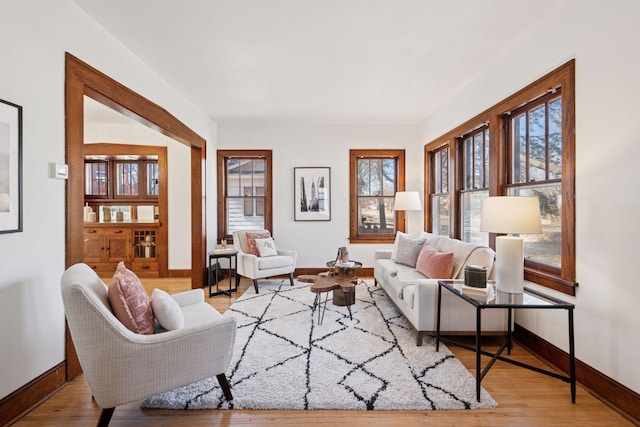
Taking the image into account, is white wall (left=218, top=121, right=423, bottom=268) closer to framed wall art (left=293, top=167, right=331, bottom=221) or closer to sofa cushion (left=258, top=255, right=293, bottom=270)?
framed wall art (left=293, top=167, right=331, bottom=221)

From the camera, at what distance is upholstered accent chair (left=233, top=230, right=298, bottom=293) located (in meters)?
4.53

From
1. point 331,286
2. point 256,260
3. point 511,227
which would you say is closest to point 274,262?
point 256,260

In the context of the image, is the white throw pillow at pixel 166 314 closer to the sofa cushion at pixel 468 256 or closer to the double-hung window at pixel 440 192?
the sofa cushion at pixel 468 256

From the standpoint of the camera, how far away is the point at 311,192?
18.1 ft

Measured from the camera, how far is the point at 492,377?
2281mm

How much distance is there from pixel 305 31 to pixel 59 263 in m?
2.59

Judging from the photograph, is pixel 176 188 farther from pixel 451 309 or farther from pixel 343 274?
pixel 451 309

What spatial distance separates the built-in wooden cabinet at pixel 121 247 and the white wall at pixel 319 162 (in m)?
2.12

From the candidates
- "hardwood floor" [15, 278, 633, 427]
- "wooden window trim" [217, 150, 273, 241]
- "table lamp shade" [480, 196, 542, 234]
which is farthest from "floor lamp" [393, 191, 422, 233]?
"hardwood floor" [15, 278, 633, 427]

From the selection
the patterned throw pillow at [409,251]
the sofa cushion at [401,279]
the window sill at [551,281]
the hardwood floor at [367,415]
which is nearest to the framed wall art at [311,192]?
the patterned throw pillow at [409,251]

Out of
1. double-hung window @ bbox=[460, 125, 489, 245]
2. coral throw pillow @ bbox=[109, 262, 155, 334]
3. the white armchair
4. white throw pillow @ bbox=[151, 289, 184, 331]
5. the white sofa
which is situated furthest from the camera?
double-hung window @ bbox=[460, 125, 489, 245]

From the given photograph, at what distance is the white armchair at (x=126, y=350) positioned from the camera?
5.08 feet

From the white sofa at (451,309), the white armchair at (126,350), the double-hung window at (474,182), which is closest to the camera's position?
the white armchair at (126,350)

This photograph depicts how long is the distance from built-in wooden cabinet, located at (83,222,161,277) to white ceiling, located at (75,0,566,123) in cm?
273
